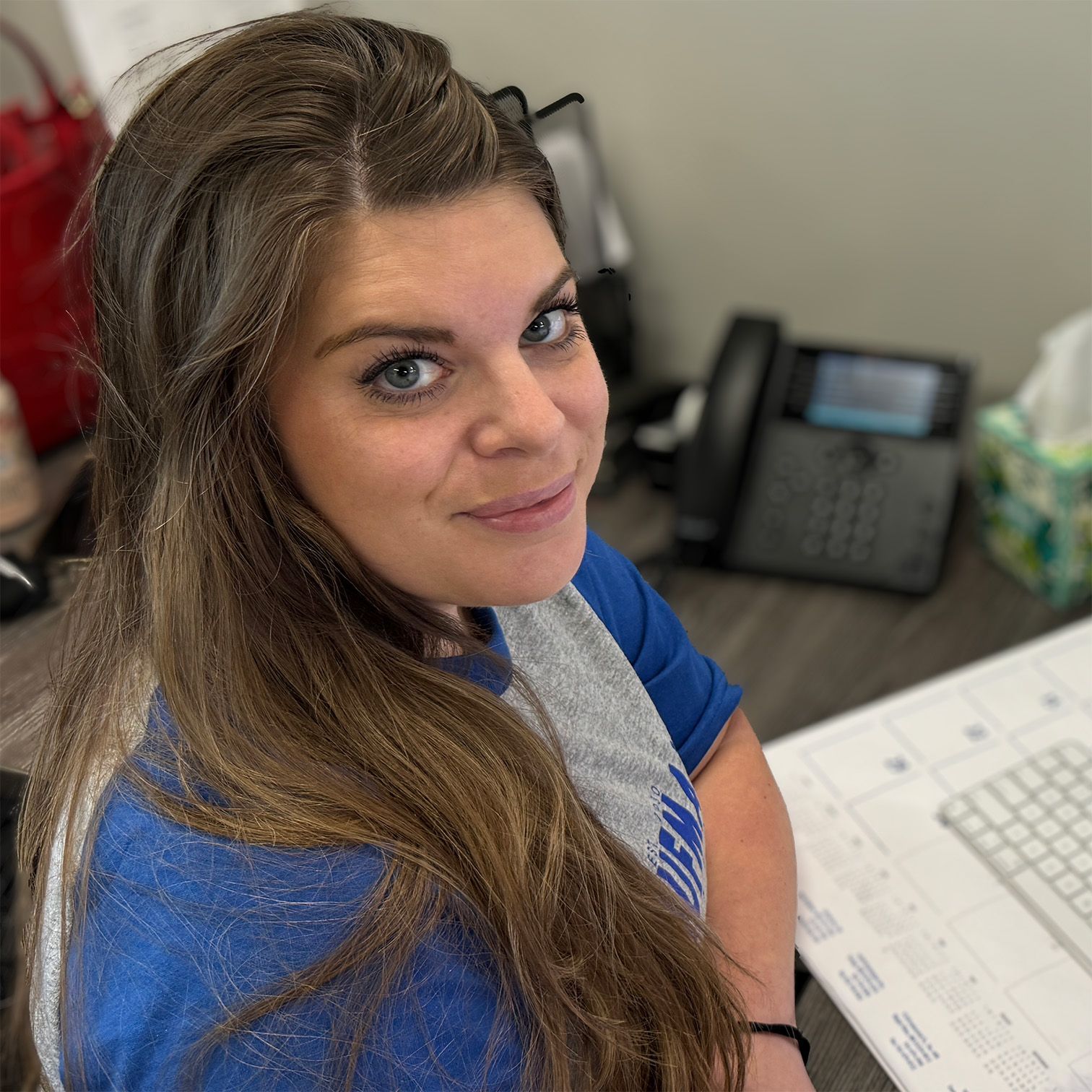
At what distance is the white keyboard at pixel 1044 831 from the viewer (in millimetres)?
658

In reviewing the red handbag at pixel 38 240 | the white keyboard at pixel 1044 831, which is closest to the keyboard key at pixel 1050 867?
the white keyboard at pixel 1044 831

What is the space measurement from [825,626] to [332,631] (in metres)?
0.55

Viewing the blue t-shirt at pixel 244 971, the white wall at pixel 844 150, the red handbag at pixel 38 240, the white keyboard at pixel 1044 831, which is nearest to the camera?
the blue t-shirt at pixel 244 971

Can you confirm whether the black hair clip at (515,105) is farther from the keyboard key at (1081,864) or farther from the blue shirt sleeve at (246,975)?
the keyboard key at (1081,864)

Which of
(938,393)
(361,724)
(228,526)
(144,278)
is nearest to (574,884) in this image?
(361,724)

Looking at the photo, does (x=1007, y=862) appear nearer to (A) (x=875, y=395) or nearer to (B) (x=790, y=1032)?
(B) (x=790, y=1032)

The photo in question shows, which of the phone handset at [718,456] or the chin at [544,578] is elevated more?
the chin at [544,578]

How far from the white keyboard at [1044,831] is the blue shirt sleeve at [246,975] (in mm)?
361

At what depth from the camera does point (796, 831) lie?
730 mm

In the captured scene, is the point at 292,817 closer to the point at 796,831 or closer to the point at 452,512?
the point at 452,512

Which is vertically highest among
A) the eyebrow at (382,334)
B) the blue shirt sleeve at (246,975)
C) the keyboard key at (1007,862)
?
the eyebrow at (382,334)

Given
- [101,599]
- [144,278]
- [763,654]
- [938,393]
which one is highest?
[144,278]

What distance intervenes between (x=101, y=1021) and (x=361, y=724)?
158mm

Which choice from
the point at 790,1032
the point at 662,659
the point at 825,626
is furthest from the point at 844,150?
the point at 790,1032
